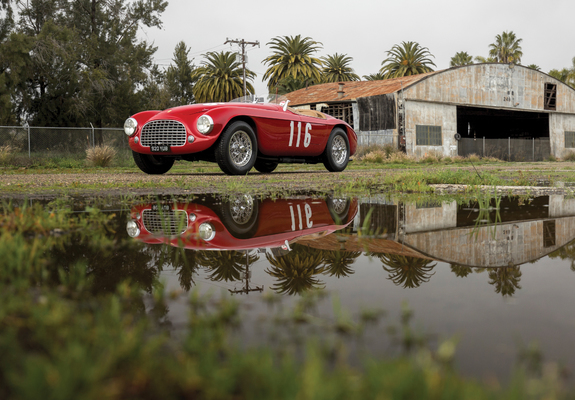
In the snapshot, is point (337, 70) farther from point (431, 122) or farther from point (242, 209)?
point (242, 209)

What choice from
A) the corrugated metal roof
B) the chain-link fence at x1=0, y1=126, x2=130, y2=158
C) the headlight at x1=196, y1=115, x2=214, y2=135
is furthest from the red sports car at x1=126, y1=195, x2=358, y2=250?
the corrugated metal roof

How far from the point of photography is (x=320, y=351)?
1.18 metres

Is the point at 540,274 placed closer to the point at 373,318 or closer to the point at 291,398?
the point at 373,318

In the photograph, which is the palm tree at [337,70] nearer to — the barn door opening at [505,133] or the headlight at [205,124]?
the barn door opening at [505,133]

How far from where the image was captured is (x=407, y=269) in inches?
83.4

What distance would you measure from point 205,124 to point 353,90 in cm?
2438

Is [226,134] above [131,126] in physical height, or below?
below

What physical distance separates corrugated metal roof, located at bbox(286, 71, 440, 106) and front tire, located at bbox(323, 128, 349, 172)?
1705 centimetres

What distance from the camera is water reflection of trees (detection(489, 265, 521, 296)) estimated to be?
180 centimetres

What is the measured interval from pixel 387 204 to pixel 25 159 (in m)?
15.4

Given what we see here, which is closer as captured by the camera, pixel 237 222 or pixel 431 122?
pixel 237 222

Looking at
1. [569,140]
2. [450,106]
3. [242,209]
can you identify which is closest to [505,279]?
[242,209]

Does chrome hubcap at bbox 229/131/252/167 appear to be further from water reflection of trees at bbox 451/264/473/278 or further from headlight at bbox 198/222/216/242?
water reflection of trees at bbox 451/264/473/278

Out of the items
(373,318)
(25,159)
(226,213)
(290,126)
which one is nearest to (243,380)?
(373,318)
